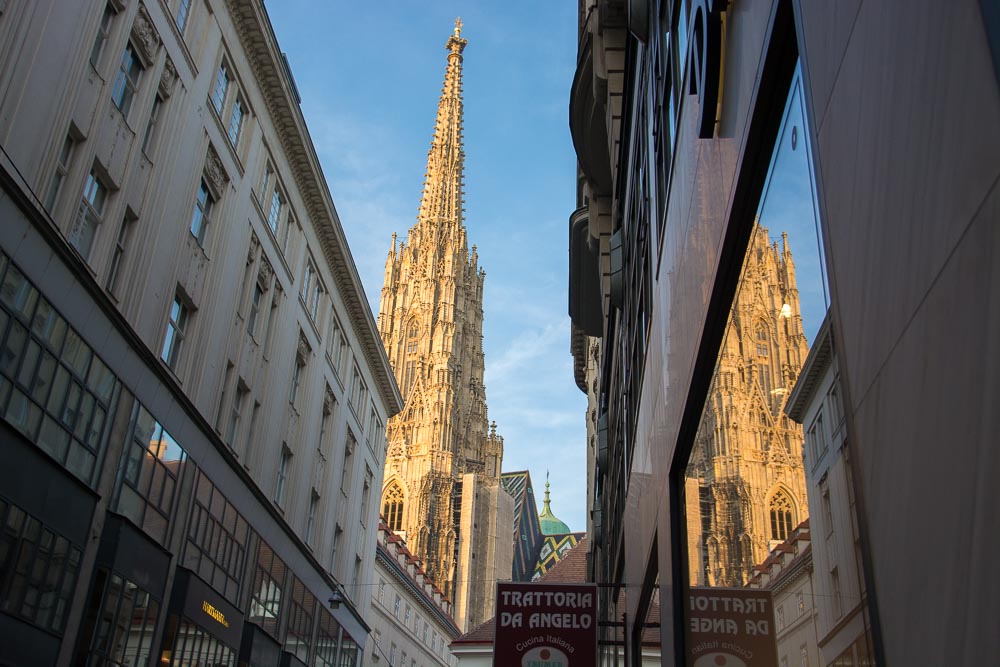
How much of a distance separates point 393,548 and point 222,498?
36909mm

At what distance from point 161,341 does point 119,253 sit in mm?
2396

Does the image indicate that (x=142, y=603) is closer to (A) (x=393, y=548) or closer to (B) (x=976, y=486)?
(B) (x=976, y=486)

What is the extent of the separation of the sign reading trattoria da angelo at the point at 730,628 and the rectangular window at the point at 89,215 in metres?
13.2

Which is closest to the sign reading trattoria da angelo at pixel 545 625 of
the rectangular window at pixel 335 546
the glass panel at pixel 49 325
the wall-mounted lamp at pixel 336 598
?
the glass panel at pixel 49 325

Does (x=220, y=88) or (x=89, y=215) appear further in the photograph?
(x=220, y=88)

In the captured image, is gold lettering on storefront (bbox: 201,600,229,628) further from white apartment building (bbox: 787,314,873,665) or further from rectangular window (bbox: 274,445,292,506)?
white apartment building (bbox: 787,314,873,665)

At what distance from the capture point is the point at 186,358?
2259 cm

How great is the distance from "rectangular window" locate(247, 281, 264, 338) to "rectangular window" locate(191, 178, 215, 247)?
11.5 feet

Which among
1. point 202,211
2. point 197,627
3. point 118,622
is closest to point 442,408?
point 202,211

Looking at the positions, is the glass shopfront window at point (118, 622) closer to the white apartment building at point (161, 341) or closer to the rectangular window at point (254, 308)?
the white apartment building at point (161, 341)

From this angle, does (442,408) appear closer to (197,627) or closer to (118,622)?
(197,627)

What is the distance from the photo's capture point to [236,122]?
1038 inches

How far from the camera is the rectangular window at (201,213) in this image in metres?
23.2

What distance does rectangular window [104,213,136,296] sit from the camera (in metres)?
18.9
